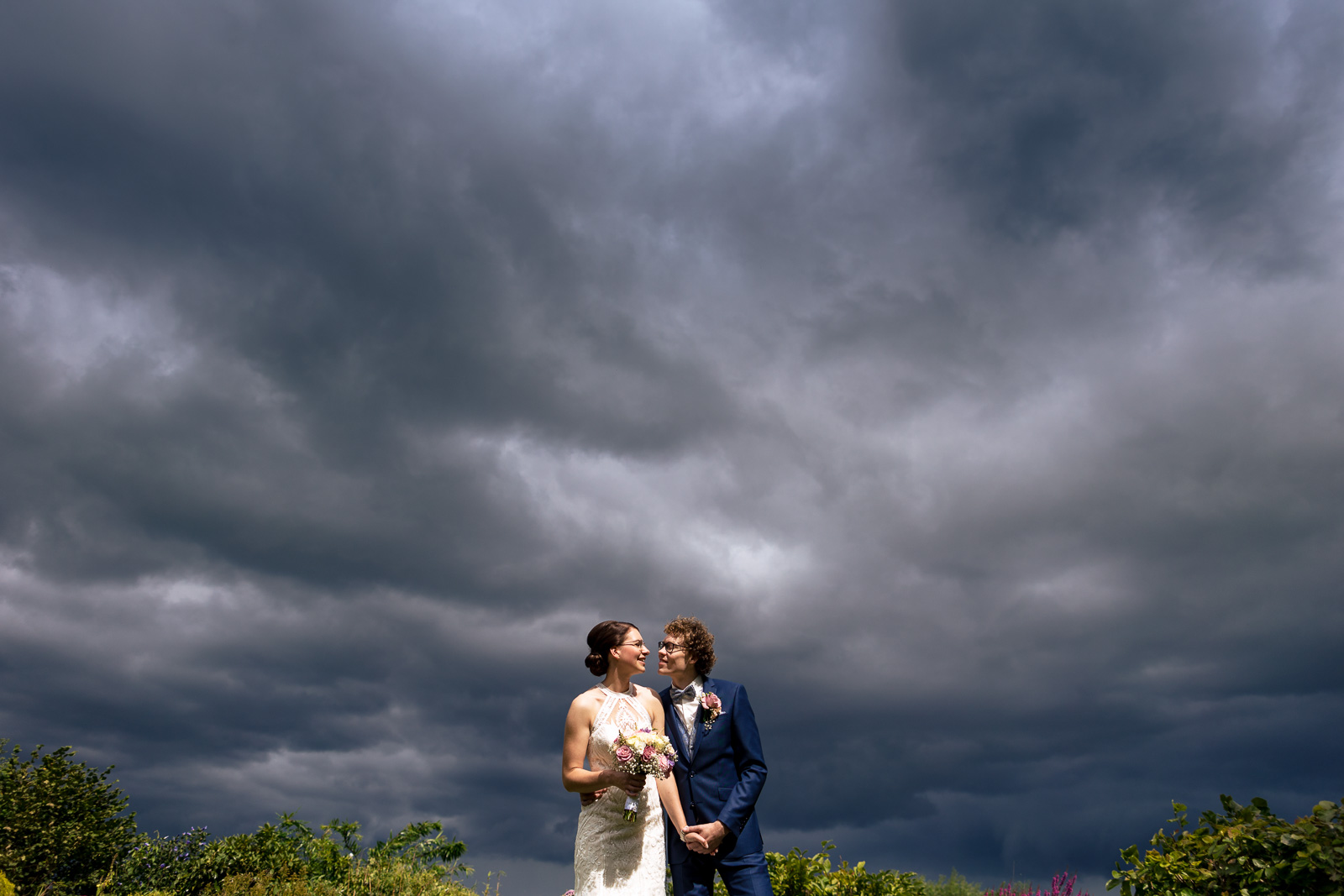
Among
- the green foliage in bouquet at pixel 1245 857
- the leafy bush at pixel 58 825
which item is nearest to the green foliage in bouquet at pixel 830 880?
the green foliage in bouquet at pixel 1245 857

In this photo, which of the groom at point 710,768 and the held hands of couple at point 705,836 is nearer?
the held hands of couple at point 705,836

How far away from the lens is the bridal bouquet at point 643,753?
6.47 metres

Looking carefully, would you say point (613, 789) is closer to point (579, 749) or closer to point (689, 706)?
point (579, 749)

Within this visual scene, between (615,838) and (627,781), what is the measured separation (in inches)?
24.7

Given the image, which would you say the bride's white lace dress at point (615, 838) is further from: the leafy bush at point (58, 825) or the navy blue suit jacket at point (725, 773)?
the leafy bush at point (58, 825)

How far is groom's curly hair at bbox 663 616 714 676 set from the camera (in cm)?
721

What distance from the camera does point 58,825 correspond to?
1396 cm

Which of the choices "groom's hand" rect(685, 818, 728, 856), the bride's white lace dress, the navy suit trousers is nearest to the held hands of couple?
"groom's hand" rect(685, 818, 728, 856)

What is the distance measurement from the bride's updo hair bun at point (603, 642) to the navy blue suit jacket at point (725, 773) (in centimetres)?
80

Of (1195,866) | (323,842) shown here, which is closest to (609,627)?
(1195,866)

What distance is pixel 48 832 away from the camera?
1380cm

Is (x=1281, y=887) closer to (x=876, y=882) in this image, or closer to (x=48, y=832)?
(x=876, y=882)

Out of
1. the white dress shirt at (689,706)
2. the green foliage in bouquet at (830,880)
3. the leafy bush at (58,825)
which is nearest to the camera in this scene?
the white dress shirt at (689,706)

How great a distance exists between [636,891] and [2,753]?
13920 millimetres
